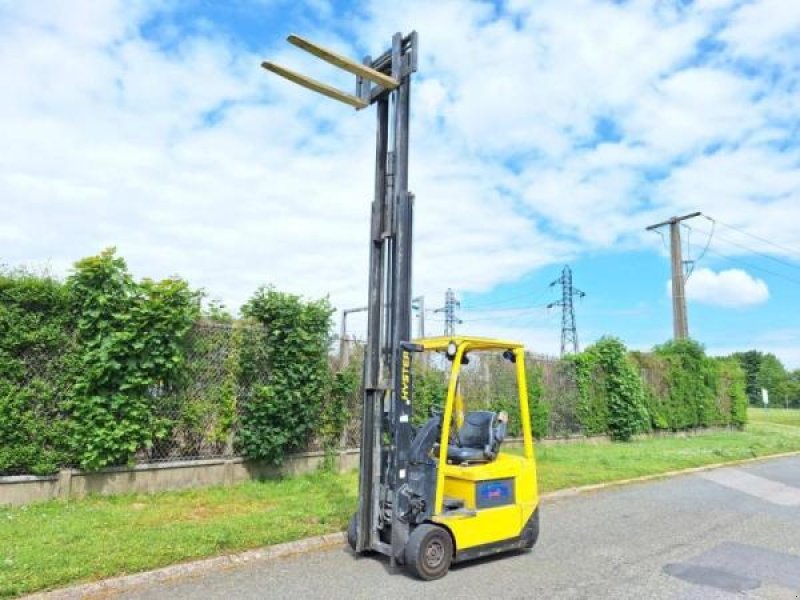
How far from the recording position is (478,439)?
6590 millimetres

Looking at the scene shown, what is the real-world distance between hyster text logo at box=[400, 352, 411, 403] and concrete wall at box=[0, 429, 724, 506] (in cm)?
417

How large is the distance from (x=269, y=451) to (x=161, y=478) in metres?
1.58

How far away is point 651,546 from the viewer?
6.89 metres

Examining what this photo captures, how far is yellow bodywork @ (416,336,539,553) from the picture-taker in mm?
5840

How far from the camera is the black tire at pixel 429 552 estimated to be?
17.9 ft

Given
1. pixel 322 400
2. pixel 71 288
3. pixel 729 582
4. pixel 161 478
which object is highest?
pixel 71 288

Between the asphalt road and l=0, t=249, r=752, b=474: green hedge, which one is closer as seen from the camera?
the asphalt road

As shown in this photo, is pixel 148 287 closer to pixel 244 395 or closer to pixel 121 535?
pixel 244 395

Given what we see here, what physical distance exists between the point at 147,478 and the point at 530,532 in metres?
5.00

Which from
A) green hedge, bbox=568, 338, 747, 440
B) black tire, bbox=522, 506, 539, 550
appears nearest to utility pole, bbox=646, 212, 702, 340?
green hedge, bbox=568, 338, 747, 440

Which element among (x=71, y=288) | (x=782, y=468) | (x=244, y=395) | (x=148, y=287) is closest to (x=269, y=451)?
(x=244, y=395)

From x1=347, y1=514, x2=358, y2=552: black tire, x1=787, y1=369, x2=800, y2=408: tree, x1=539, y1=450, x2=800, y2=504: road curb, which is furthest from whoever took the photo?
x1=787, y1=369, x2=800, y2=408: tree

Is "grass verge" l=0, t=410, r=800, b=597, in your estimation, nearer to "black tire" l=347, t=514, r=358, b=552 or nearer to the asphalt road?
the asphalt road

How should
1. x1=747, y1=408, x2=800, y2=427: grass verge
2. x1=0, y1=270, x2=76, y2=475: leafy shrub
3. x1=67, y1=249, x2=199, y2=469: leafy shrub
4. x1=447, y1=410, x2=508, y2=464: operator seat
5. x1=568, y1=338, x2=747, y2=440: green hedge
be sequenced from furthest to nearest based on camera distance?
x1=747, y1=408, x2=800, y2=427: grass verge → x1=568, y1=338, x2=747, y2=440: green hedge → x1=67, y1=249, x2=199, y2=469: leafy shrub → x1=0, y1=270, x2=76, y2=475: leafy shrub → x1=447, y1=410, x2=508, y2=464: operator seat
